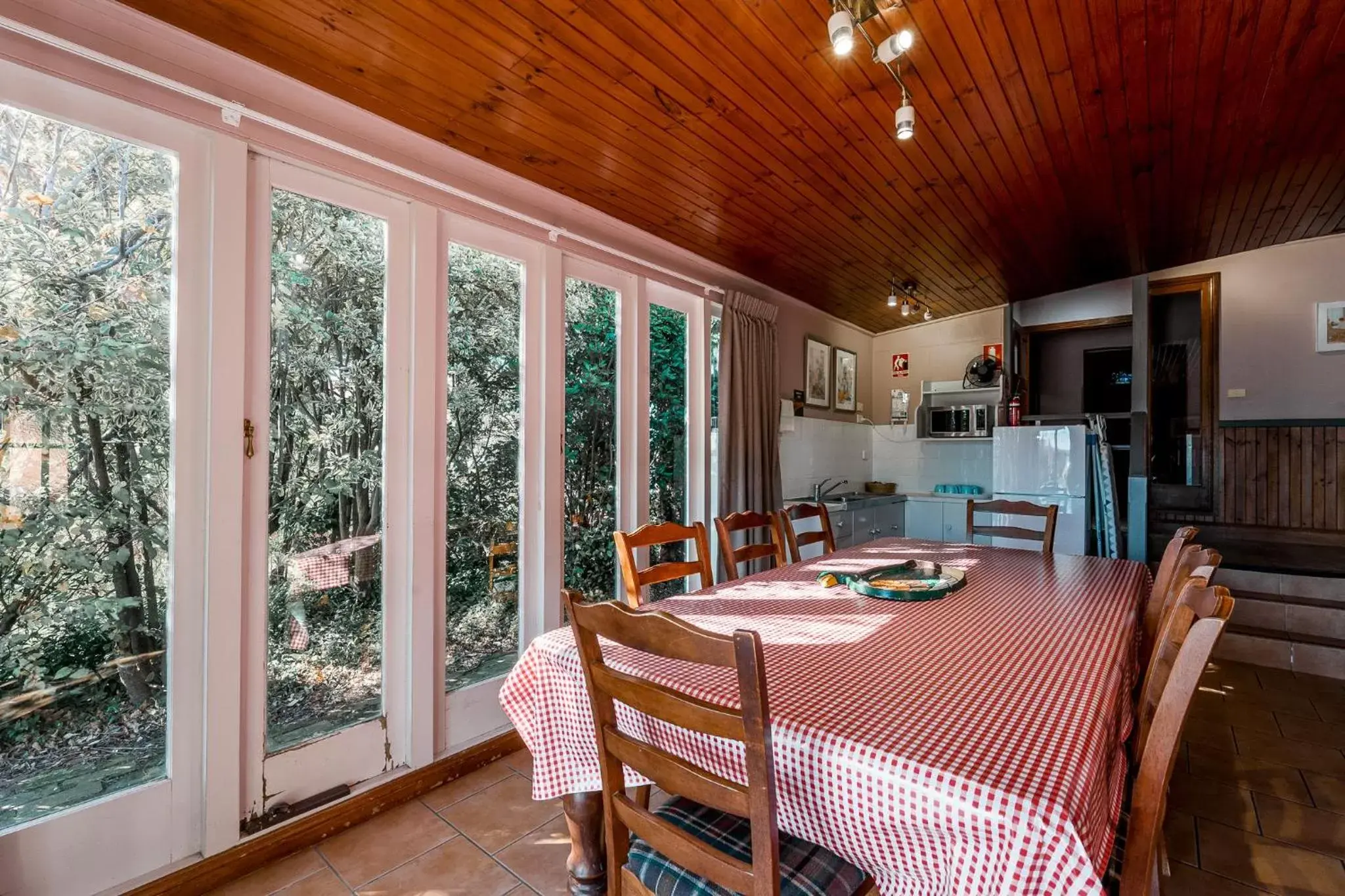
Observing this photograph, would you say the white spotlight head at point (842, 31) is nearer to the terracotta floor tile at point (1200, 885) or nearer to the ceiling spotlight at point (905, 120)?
the ceiling spotlight at point (905, 120)

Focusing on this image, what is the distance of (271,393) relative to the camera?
198 centimetres

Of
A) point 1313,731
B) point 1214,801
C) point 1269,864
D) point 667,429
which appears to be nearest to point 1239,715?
point 1313,731

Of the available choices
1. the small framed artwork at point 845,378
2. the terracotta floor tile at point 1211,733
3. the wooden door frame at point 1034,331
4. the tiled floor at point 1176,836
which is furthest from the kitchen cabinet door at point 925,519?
the tiled floor at point 1176,836

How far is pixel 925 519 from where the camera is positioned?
526 cm

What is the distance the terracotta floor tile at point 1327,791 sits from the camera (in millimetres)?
2107

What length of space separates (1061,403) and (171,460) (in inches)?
283

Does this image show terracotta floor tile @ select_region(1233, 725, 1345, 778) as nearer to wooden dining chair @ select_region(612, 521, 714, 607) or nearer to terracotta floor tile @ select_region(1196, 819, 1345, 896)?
terracotta floor tile @ select_region(1196, 819, 1345, 896)

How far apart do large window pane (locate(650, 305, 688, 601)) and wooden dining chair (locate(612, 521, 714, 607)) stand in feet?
3.86

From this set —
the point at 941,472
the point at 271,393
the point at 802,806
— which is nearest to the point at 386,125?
Result: the point at 271,393

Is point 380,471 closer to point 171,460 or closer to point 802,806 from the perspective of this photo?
point 171,460

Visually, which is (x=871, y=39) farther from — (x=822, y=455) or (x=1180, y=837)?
(x=822, y=455)

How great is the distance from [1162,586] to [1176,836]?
0.94m

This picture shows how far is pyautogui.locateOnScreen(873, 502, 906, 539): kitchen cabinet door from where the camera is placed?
4.98 m

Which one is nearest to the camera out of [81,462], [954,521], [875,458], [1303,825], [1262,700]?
[81,462]
